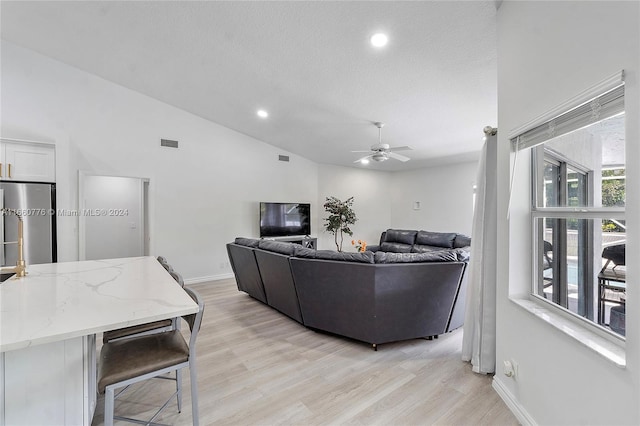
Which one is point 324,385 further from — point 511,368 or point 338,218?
point 338,218

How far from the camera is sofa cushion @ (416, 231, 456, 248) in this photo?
5.97 meters

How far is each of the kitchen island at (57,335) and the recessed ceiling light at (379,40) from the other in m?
2.75

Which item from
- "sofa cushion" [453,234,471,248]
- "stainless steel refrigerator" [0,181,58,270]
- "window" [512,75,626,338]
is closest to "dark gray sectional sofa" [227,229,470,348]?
"window" [512,75,626,338]

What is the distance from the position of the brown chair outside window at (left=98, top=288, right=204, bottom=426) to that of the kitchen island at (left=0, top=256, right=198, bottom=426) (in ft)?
0.40

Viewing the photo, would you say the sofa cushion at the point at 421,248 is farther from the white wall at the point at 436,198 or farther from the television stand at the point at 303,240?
the television stand at the point at 303,240

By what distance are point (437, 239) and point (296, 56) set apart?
4890 mm

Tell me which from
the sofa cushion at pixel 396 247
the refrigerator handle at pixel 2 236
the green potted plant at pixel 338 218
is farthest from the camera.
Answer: the green potted plant at pixel 338 218

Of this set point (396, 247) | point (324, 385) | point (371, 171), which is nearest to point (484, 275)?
point (324, 385)

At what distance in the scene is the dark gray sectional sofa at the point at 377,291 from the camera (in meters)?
2.60

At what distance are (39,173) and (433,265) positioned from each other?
202 inches

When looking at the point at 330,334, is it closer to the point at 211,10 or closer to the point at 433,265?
the point at 433,265

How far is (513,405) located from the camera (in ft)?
6.06

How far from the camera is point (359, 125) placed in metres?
4.85

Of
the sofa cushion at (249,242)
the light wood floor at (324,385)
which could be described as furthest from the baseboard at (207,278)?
the light wood floor at (324,385)
